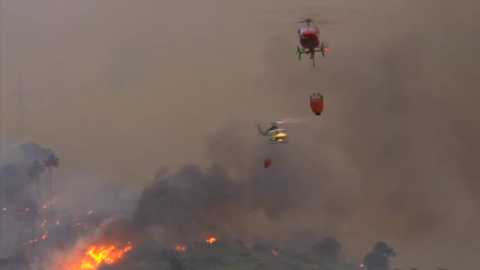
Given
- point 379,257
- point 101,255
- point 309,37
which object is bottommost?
point 379,257

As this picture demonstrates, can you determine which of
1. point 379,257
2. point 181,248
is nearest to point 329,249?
point 379,257

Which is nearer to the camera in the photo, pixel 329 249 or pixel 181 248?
pixel 329 249

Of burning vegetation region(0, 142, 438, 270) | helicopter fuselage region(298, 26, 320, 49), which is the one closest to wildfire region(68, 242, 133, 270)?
burning vegetation region(0, 142, 438, 270)

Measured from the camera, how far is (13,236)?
49.1 metres

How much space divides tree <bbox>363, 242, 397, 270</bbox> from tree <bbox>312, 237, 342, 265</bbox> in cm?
241

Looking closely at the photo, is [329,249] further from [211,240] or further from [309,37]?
[309,37]

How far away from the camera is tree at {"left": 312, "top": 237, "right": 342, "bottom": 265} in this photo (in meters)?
46.4

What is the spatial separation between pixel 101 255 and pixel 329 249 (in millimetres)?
19666

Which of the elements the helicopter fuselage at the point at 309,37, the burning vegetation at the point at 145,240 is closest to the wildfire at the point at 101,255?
the burning vegetation at the point at 145,240

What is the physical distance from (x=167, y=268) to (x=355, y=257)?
1601 cm

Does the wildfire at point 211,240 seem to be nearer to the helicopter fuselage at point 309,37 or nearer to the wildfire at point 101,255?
the wildfire at point 101,255

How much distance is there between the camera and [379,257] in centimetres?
4478

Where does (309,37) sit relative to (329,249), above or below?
above

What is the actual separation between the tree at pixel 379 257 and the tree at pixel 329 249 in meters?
2.41
